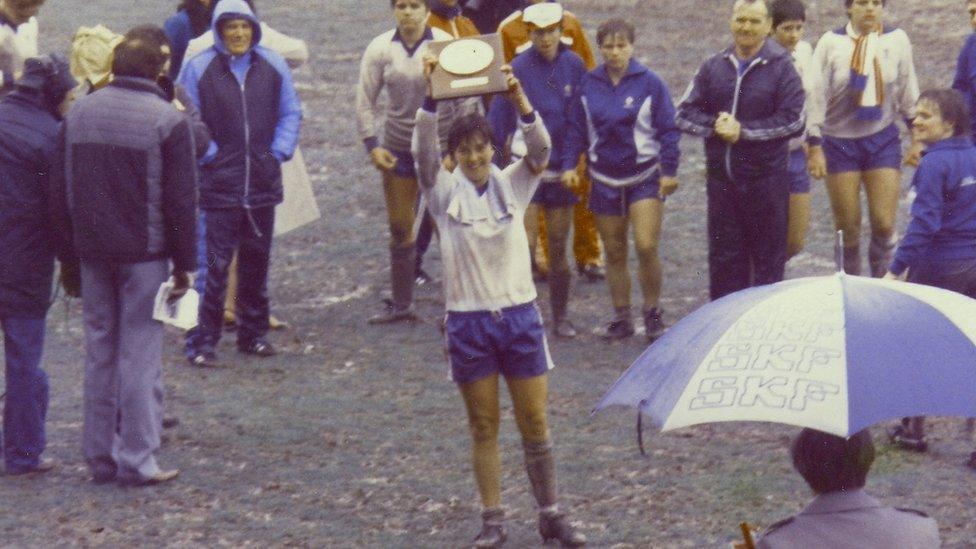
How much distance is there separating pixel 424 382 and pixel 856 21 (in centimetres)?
353

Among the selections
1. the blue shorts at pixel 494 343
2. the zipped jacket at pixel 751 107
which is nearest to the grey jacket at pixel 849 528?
the blue shorts at pixel 494 343

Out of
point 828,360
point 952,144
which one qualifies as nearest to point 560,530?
point 952,144

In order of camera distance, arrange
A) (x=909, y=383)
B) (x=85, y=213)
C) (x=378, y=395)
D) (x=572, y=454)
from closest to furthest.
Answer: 1. (x=909, y=383)
2. (x=85, y=213)
3. (x=572, y=454)
4. (x=378, y=395)

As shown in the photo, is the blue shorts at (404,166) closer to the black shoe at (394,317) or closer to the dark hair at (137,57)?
the black shoe at (394,317)

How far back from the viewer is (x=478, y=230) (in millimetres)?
7281

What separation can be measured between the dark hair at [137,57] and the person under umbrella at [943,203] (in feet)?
11.8

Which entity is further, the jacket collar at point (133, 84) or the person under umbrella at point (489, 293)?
the jacket collar at point (133, 84)

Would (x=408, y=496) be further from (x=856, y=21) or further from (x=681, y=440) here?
(x=856, y=21)

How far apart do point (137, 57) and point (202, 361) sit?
8.84ft

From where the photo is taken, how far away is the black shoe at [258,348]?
10508 millimetres

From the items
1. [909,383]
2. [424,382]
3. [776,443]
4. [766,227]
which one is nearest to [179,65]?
[424,382]

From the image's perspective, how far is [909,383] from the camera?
4328 millimetres

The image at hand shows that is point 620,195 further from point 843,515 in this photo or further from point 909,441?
point 843,515

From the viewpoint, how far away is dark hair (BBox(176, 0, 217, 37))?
Result: 11039 millimetres
